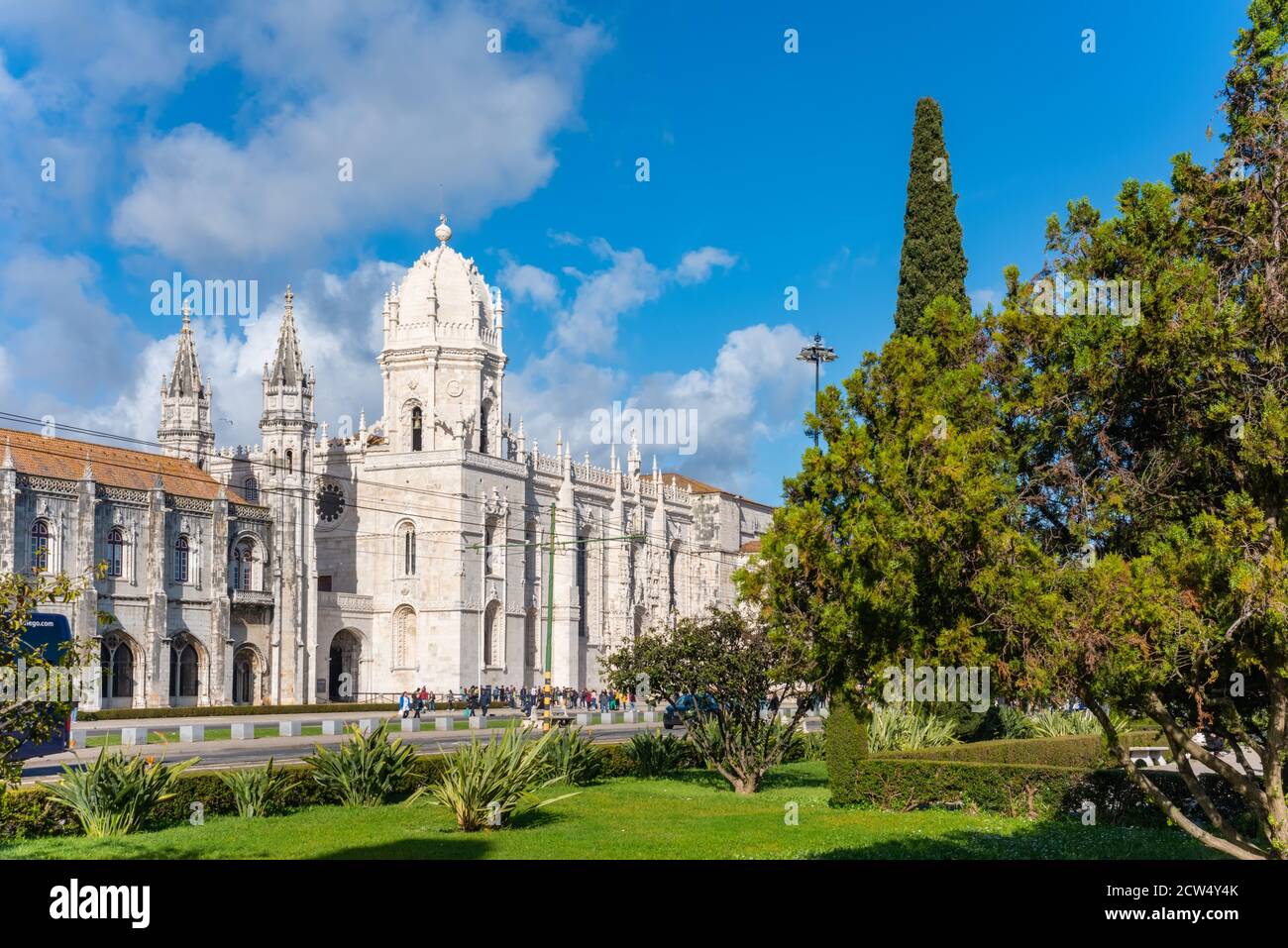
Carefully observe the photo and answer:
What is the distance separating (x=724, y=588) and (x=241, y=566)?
39822mm

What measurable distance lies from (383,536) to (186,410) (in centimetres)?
1105

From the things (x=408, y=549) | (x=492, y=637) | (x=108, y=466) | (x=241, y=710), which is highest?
(x=108, y=466)

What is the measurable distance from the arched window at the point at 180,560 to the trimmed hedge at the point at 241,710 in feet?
Answer: 17.4

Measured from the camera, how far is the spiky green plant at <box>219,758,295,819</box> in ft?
62.6

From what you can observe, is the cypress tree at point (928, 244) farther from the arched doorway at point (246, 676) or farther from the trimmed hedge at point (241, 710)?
the arched doorway at point (246, 676)

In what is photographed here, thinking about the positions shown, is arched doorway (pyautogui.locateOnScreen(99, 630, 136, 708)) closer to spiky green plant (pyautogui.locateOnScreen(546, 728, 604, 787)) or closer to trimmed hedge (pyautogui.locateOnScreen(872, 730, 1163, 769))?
spiky green plant (pyautogui.locateOnScreen(546, 728, 604, 787))

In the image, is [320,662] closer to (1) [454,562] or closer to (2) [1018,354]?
(1) [454,562]

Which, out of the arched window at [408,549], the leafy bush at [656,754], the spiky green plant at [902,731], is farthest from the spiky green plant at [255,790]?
the arched window at [408,549]

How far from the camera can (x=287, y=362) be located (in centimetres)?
5869

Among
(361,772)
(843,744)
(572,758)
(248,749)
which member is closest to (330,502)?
(248,749)

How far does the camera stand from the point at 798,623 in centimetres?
1962

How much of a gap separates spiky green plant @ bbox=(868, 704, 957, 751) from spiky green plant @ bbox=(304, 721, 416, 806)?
9.58 metres

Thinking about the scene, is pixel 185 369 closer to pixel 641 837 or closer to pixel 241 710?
pixel 241 710

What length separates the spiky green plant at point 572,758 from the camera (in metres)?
24.0
